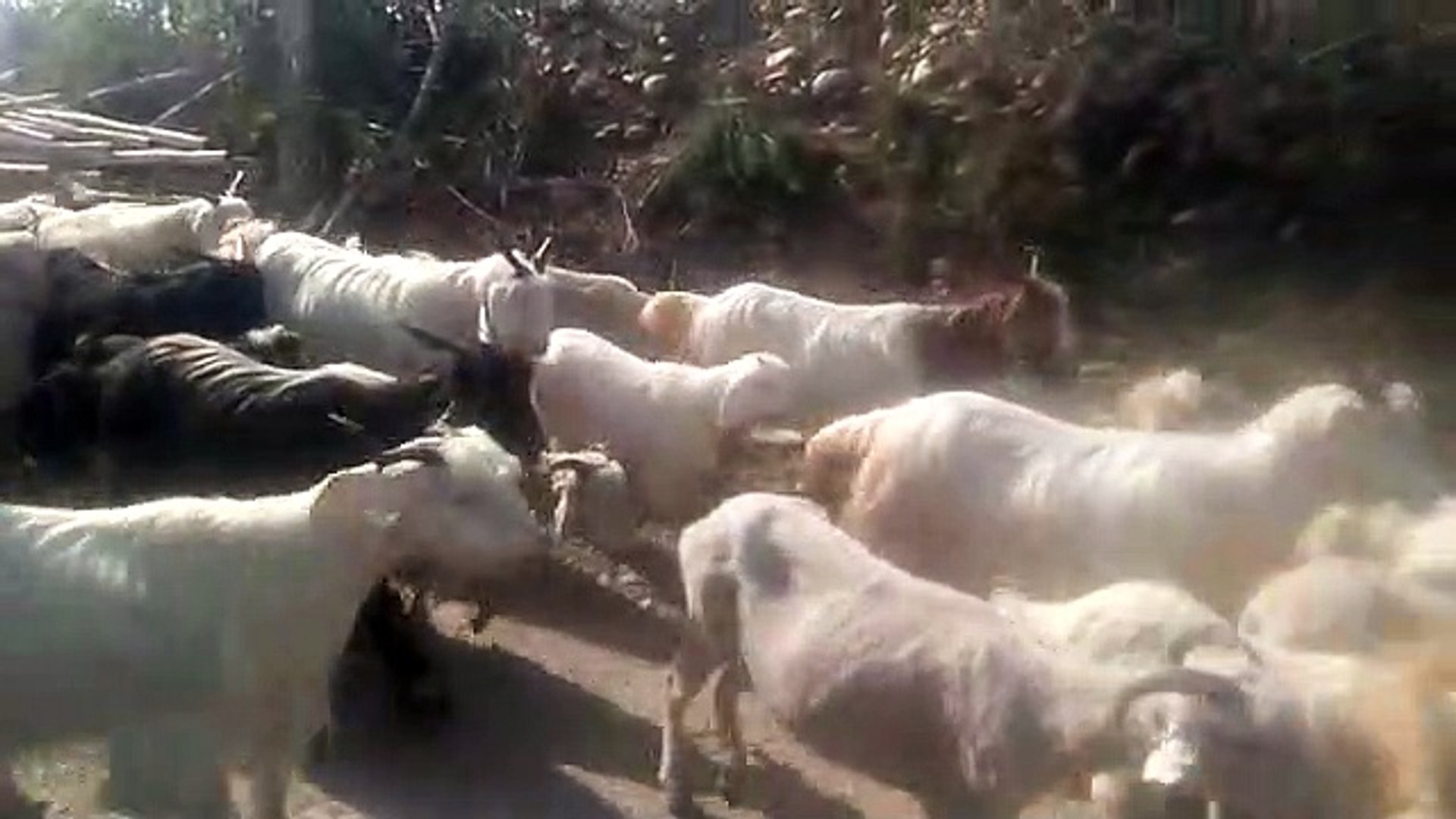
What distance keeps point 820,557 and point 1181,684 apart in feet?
5.16

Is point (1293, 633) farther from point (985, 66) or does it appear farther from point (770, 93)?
point (770, 93)

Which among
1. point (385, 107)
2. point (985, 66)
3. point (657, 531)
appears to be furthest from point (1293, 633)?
point (385, 107)

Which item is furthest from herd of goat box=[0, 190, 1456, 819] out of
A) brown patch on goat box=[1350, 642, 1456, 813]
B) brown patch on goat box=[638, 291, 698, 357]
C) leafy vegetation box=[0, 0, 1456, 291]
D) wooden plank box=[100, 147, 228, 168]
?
wooden plank box=[100, 147, 228, 168]

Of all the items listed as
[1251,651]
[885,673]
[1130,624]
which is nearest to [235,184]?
[885,673]

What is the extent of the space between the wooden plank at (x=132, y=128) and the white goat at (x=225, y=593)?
12.8 meters

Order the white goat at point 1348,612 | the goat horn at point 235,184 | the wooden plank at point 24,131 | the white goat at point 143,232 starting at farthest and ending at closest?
1. the wooden plank at point 24,131
2. the goat horn at point 235,184
3. the white goat at point 143,232
4. the white goat at point 1348,612

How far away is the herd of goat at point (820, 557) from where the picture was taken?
19.0 feet

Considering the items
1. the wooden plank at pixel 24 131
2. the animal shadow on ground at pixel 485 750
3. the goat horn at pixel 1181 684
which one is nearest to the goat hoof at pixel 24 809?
the animal shadow on ground at pixel 485 750

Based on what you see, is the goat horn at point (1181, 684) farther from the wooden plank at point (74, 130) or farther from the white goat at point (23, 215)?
the wooden plank at point (74, 130)

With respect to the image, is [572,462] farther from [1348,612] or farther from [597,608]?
[1348,612]

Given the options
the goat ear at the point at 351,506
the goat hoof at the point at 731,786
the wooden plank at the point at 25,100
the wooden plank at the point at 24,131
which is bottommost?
the goat hoof at the point at 731,786

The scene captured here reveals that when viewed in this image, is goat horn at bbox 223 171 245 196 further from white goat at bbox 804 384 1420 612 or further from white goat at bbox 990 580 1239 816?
white goat at bbox 990 580 1239 816

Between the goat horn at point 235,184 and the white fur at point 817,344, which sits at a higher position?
the goat horn at point 235,184

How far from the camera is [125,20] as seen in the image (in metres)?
23.8
